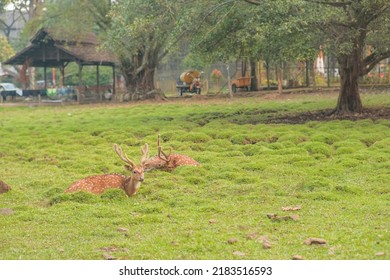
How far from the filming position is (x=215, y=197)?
864 cm

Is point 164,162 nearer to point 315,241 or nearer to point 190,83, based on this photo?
point 315,241

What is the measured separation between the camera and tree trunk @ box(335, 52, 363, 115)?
17.0 meters

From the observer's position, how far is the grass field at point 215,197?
625cm

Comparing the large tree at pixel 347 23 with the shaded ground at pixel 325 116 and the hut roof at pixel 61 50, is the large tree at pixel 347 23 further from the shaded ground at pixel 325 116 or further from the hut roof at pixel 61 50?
the hut roof at pixel 61 50

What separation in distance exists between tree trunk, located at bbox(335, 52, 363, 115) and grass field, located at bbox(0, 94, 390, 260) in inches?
66.2

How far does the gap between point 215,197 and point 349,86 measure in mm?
9397

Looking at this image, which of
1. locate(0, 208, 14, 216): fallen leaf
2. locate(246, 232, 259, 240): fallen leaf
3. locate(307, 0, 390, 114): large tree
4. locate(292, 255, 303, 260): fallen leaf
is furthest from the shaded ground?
locate(292, 255, 303, 260): fallen leaf

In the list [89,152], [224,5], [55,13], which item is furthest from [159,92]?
[89,152]

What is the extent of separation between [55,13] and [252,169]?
22643 mm

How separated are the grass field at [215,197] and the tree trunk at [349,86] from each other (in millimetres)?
1681

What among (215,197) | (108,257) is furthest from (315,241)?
(215,197)
